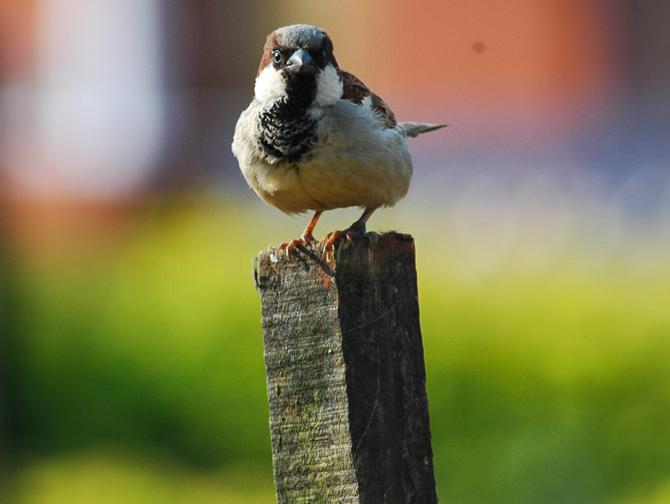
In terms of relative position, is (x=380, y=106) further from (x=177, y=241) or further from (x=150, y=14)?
(x=150, y=14)

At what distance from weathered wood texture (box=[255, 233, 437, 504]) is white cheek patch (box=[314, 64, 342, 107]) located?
1.17 metres

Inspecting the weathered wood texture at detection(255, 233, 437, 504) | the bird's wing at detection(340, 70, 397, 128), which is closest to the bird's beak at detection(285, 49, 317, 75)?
the bird's wing at detection(340, 70, 397, 128)

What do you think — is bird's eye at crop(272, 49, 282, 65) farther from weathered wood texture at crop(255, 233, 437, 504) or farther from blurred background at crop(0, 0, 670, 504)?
blurred background at crop(0, 0, 670, 504)

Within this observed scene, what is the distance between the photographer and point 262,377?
231 inches

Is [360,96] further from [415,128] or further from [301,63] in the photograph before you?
[415,128]

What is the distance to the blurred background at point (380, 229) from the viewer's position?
546cm

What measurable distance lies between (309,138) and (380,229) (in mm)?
3122

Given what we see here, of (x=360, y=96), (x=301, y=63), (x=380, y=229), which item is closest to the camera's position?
(x=301, y=63)

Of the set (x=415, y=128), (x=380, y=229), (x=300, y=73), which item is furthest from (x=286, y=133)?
(x=380, y=229)

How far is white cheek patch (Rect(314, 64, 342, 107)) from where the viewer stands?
338 centimetres

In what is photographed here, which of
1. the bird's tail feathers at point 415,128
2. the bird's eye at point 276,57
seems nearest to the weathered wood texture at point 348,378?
the bird's eye at point 276,57

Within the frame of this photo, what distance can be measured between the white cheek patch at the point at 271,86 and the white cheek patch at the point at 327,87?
87mm

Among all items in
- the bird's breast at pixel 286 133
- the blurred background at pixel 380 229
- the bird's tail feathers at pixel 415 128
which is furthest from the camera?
the blurred background at pixel 380 229

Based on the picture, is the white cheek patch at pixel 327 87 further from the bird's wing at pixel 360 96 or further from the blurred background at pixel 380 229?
the blurred background at pixel 380 229
